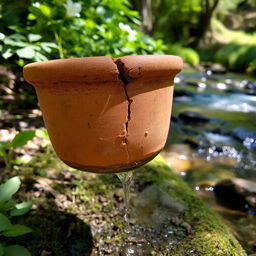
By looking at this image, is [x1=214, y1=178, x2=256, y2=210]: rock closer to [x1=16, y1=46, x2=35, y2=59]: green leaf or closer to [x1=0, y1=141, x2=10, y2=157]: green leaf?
[x1=0, y1=141, x2=10, y2=157]: green leaf

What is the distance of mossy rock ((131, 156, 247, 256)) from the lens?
1137mm

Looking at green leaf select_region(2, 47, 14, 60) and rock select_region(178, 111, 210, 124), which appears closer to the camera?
green leaf select_region(2, 47, 14, 60)

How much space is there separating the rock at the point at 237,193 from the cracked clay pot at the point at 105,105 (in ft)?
4.12

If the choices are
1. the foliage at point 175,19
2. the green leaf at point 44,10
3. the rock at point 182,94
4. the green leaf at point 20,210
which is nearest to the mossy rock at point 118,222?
the green leaf at point 20,210

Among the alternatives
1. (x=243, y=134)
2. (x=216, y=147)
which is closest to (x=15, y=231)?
(x=216, y=147)

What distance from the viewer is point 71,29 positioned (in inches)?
76.4

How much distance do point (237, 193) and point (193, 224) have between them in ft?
2.61

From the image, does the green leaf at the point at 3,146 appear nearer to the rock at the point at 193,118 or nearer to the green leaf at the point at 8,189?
the green leaf at the point at 8,189

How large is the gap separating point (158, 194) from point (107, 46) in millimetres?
1129

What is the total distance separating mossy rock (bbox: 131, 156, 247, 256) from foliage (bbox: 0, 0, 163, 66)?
0.90m

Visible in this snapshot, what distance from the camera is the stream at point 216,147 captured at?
1.82 meters

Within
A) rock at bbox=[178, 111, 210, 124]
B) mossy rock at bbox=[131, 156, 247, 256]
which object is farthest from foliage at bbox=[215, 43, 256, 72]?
mossy rock at bbox=[131, 156, 247, 256]

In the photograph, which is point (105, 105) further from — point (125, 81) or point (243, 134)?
point (243, 134)

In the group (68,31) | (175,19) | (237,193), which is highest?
(68,31)
